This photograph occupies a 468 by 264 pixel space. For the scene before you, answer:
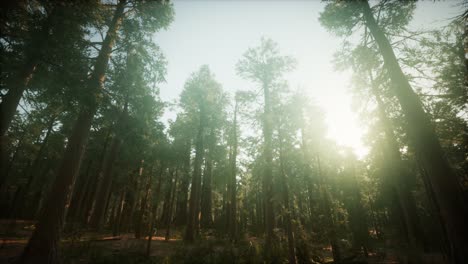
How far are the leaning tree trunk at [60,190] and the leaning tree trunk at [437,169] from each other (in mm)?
11730

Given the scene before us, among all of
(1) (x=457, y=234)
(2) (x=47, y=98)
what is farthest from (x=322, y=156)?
(2) (x=47, y=98)

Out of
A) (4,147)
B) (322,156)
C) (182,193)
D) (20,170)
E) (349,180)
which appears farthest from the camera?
(20,170)

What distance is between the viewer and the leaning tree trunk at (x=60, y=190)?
6699 mm

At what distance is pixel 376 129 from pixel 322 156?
7055 mm

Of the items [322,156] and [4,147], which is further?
[322,156]

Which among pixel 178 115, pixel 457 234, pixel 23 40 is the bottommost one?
pixel 457 234

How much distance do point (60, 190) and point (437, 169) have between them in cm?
1276

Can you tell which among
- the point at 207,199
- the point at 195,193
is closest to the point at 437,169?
the point at 195,193

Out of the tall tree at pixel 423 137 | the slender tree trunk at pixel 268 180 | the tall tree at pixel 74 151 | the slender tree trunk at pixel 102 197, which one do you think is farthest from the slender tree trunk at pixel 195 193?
the tall tree at pixel 423 137

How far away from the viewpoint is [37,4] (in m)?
10.1

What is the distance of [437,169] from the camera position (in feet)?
19.1

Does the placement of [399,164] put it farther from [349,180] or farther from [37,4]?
[37,4]

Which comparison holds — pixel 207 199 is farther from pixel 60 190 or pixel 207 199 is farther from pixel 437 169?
pixel 437 169

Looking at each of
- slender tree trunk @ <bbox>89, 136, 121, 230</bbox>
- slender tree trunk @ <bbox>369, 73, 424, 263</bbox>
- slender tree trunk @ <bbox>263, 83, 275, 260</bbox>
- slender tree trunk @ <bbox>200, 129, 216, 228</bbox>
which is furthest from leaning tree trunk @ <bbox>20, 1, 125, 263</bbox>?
slender tree trunk @ <bbox>200, 129, 216, 228</bbox>
